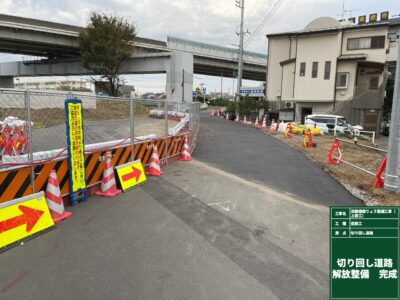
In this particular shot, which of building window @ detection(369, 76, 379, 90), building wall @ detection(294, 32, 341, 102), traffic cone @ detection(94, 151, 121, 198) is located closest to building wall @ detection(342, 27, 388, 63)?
building wall @ detection(294, 32, 341, 102)

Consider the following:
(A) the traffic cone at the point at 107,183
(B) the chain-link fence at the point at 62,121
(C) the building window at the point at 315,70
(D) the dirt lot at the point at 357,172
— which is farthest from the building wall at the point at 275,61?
(A) the traffic cone at the point at 107,183

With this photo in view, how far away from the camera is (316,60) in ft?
98.6

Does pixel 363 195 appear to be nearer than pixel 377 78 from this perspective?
Yes

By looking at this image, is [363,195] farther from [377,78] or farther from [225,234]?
[377,78]

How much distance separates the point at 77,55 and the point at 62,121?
4099cm

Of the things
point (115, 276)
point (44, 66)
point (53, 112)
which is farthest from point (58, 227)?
point (44, 66)

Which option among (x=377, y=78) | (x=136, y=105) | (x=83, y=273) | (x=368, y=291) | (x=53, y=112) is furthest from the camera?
(x=377, y=78)

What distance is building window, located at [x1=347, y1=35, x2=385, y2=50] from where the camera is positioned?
2905cm

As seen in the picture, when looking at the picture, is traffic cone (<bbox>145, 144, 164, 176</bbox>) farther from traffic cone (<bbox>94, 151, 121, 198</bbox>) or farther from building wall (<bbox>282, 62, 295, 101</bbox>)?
building wall (<bbox>282, 62, 295, 101</bbox>)

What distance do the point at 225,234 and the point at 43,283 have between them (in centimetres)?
253

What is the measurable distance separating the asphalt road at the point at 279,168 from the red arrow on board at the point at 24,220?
17.6ft

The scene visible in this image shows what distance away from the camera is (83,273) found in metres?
3.36

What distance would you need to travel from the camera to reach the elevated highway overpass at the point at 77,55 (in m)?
30.5

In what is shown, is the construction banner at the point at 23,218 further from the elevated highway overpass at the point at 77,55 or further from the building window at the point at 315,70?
the elevated highway overpass at the point at 77,55
